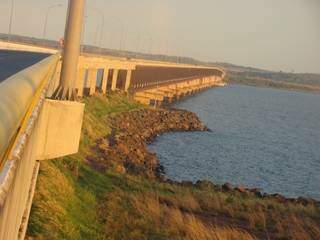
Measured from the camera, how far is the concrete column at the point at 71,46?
1203 cm

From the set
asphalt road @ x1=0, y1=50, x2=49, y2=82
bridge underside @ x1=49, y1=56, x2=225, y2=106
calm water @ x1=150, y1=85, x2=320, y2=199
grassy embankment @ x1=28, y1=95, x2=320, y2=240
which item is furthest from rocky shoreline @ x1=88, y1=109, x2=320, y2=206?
asphalt road @ x1=0, y1=50, x2=49, y2=82

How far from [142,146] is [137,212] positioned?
27.6 meters

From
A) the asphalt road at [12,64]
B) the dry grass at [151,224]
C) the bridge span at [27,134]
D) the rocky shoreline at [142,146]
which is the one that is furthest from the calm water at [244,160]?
the bridge span at [27,134]

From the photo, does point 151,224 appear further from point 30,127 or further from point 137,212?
point 30,127

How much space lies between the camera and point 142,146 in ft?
149

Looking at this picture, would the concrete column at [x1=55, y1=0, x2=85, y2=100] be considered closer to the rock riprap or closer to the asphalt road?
the asphalt road

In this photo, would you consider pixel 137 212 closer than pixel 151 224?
No

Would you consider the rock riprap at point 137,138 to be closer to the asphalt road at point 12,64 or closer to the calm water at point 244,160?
the calm water at point 244,160

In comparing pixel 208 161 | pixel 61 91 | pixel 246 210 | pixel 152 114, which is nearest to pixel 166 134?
pixel 152 114

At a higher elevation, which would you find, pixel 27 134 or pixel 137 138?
pixel 27 134

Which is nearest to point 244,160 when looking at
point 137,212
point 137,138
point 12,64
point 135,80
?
point 137,138

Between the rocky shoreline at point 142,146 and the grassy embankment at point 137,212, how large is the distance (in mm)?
4338

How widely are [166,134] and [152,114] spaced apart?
1003 cm

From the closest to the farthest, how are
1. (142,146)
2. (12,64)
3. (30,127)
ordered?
(30,127) → (12,64) → (142,146)
